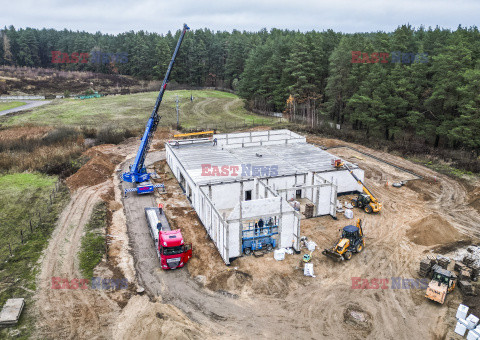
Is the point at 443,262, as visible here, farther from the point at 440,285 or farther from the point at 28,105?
the point at 28,105

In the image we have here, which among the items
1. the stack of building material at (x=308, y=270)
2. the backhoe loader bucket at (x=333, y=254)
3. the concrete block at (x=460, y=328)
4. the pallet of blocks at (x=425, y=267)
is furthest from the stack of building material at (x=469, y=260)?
the stack of building material at (x=308, y=270)

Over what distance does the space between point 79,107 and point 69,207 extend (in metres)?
53.7

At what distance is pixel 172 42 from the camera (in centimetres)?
12200

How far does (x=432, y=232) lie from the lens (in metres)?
27.4

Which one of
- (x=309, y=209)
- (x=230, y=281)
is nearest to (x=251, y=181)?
(x=309, y=209)

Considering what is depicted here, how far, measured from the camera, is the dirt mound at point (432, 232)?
2698 cm

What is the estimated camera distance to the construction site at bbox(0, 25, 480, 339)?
18641 mm

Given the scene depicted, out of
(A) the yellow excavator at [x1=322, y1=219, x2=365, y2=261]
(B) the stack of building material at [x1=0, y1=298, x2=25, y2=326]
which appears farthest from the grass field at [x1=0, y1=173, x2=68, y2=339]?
(A) the yellow excavator at [x1=322, y1=219, x2=365, y2=261]

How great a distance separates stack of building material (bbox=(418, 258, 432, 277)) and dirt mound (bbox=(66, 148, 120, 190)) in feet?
102

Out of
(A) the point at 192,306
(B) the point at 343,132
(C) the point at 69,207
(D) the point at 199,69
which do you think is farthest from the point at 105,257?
(D) the point at 199,69

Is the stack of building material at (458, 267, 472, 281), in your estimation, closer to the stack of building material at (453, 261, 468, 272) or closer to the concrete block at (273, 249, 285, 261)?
the stack of building material at (453, 261, 468, 272)

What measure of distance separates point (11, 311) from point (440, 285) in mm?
23482

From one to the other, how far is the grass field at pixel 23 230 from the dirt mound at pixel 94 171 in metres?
1.83

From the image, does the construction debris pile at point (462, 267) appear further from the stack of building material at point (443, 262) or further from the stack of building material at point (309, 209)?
the stack of building material at point (309, 209)
